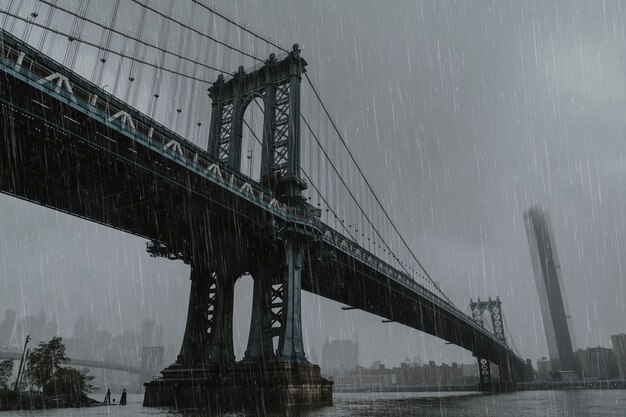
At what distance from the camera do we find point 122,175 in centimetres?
2725

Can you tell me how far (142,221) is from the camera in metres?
34.1

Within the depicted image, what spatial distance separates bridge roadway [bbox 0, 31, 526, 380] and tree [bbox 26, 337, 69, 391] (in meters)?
19.2

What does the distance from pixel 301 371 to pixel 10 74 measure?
73.1 ft

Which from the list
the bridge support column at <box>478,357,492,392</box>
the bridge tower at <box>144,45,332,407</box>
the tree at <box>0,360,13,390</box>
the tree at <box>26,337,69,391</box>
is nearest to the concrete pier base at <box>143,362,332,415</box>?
the bridge tower at <box>144,45,332,407</box>

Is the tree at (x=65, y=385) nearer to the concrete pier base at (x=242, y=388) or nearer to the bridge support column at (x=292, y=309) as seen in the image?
the concrete pier base at (x=242, y=388)

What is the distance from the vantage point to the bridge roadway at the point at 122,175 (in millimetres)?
20281

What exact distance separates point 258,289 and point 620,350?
185m

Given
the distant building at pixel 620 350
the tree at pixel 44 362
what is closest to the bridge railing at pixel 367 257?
the tree at pixel 44 362

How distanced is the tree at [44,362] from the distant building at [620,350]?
582ft

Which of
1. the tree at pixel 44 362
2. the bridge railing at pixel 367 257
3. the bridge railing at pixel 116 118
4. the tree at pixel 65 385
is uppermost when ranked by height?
the bridge railing at pixel 116 118

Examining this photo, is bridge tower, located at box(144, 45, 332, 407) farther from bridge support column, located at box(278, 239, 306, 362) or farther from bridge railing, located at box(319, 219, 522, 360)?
bridge railing, located at box(319, 219, 522, 360)

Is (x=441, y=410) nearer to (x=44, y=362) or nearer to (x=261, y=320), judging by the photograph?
(x=261, y=320)

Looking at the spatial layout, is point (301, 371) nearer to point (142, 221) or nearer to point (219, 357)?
point (219, 357)

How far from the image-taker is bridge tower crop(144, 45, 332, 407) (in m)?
29.8
